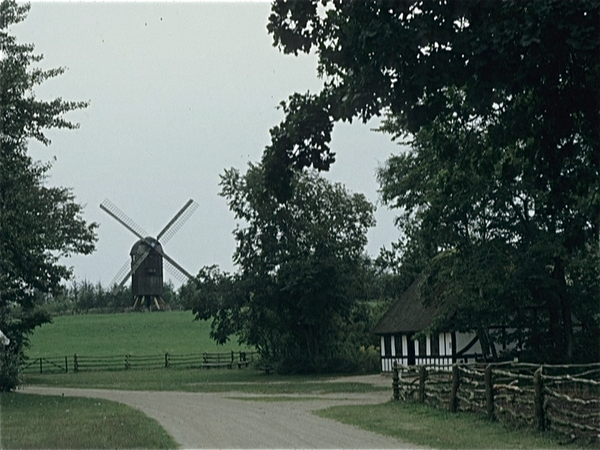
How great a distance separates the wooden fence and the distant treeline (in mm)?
81504

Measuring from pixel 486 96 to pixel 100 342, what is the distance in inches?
3089

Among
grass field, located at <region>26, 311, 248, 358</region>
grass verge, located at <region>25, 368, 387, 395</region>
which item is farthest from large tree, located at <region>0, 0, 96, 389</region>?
grass field, located at <region>26, 311, 248, 358</region>

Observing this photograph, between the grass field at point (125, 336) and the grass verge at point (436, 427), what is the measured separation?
191 ft

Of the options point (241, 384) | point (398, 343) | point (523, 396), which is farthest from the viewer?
point (398, 343)

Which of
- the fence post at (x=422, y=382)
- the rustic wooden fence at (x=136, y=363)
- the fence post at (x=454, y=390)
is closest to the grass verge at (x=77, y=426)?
the fence post at (x=454, y=390)

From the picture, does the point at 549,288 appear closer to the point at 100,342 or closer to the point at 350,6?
the point at 350,6

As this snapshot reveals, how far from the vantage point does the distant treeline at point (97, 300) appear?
108750mm

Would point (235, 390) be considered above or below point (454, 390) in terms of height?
below

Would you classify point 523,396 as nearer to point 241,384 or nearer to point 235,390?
point 235,390

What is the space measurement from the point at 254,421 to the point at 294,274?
31497 millimetres

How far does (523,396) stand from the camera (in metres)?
20.4

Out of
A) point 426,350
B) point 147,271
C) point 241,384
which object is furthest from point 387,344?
point 147,271

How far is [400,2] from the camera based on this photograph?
14773 mm

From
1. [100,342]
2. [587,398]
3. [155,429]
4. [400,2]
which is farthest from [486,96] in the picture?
[100,342]
